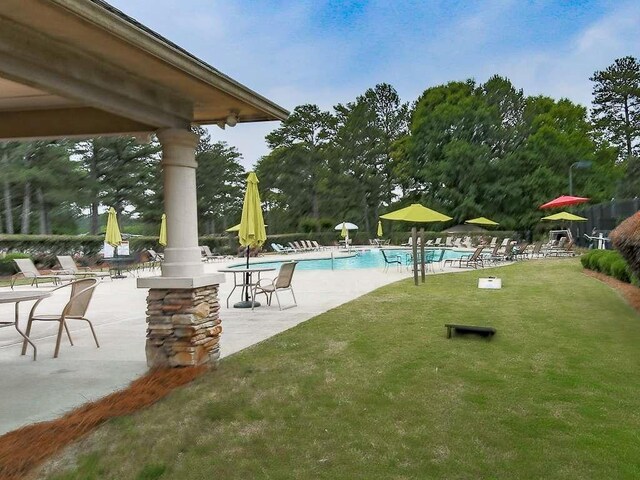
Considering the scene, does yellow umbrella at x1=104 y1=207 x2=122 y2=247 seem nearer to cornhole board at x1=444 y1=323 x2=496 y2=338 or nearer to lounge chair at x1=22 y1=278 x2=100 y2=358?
lounge chair at x1=22 y1=278 x2=100 y2=358

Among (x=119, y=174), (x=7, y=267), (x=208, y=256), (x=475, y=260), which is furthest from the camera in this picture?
(x=119, y=174)

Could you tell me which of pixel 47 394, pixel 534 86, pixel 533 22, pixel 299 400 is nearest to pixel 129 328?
pixel 47 394

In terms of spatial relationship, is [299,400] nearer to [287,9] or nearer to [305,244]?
[287,9]

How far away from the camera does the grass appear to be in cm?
296


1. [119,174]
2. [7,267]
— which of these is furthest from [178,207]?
[119,174]

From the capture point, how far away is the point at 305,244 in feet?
107

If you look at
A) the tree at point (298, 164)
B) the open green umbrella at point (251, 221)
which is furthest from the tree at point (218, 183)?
the open green umbrella at point (251, 221)

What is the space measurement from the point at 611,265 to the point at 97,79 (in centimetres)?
1101

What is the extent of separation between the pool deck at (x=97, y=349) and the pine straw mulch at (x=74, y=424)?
0.55 feet

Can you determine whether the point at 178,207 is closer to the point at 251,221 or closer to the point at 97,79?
the point at 97,79

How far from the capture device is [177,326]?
4809mm

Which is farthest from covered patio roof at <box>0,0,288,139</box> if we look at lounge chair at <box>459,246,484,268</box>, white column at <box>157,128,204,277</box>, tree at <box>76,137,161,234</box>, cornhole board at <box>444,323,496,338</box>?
tree at <box>76,137,161,234</box>

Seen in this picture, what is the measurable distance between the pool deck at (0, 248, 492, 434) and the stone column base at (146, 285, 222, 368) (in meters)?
0.29

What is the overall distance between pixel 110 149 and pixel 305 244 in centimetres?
1409
